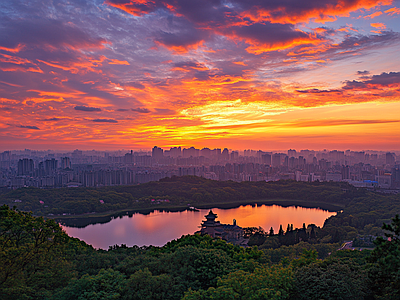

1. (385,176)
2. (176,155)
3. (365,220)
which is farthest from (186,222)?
(176,155)

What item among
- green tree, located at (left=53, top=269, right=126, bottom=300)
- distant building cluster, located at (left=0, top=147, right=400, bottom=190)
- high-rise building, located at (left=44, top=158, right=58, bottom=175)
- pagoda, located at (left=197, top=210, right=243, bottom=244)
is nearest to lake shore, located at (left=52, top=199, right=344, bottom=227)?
pagoda, located at (left=197, top=210, right=243, bottom=244)

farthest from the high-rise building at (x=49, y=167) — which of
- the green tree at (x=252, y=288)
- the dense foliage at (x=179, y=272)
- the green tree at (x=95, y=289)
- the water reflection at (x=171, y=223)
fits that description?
the green tree at (x=252, y=288)

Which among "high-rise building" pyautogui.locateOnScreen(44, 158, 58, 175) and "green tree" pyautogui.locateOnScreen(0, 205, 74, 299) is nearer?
"green tree" pyautogui.locateOnScreen(0, 205, 74, 299)

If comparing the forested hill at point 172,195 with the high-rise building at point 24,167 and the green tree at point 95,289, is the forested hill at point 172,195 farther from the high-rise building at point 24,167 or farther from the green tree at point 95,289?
the green tree at point 95,289

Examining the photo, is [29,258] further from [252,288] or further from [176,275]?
[252,288]

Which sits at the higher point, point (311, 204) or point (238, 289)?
point (238, 289)

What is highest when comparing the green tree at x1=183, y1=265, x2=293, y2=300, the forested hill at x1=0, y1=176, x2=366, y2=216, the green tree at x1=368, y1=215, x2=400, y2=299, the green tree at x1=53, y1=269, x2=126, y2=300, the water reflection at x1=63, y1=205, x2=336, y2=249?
the green tree at x1=368, y1=215, x2=400, y2=299

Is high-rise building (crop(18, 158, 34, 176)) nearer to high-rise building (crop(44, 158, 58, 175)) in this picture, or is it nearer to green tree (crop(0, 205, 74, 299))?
high-rise building (crop(44, 158, 58, 175))

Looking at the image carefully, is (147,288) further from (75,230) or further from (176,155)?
(176,155)
